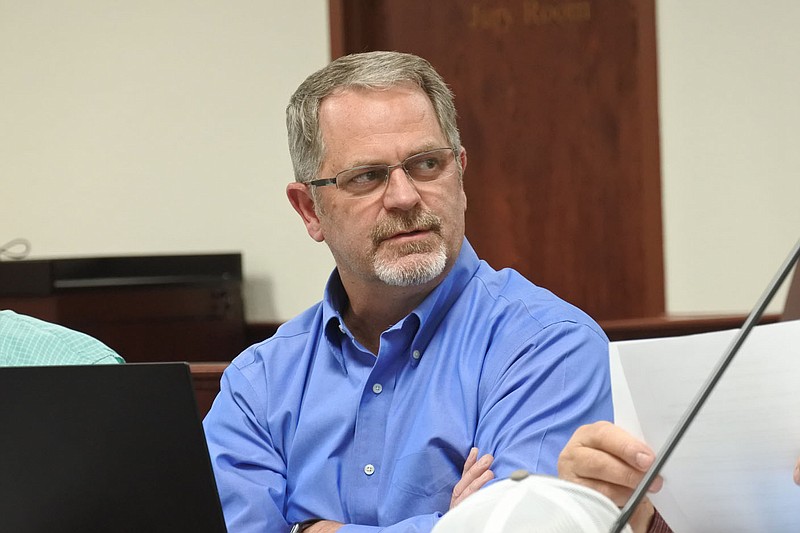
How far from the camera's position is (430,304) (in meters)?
1.86

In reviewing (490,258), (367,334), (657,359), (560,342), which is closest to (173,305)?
(490,258)

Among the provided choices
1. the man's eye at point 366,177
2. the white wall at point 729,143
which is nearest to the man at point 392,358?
the man's eye at point 366,177

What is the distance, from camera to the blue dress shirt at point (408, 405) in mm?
1669

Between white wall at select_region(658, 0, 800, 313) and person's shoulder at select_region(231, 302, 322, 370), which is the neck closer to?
person's shoulder at select_region(231, 302, 322, 370)

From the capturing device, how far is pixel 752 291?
415 centimetres

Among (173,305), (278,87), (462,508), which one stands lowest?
(173,305)

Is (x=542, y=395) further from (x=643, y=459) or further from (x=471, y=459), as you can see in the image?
(x=643, y=459)

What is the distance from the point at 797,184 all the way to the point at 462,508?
348 cm

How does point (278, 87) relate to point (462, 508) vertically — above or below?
above

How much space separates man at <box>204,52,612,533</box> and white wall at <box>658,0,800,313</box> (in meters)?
2.42

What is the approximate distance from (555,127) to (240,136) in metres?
1.31

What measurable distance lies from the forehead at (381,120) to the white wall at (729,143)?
8.13ft

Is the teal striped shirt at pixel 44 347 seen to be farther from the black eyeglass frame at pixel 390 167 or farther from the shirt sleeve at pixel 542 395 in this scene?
the shirt sleeve at pixel 542 395

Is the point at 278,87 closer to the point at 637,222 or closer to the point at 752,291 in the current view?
the point at 637,222
